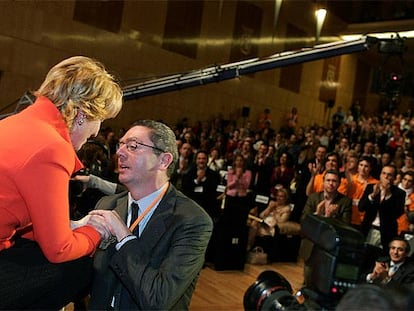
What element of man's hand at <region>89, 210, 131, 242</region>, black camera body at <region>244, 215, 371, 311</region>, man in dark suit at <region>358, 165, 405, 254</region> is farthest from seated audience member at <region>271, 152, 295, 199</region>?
black camera body at <region>244, 215, 371, 311</region>

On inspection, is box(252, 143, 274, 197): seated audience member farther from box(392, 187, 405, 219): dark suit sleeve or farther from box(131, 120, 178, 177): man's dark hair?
box(131, 120, 178, 177): man's dark hair

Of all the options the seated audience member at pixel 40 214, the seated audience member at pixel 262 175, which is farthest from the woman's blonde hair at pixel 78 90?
the seated audience member at pixel 262 175

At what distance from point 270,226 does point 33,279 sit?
202 inches

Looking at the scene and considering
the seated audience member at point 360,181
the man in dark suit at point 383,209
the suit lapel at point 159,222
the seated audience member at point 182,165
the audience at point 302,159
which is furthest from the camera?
the seated audience member at point 182,165

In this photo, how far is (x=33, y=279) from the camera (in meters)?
1.20

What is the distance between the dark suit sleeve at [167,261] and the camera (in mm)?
1462

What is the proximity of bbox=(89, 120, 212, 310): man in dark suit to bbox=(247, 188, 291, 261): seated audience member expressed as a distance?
4.44 meters

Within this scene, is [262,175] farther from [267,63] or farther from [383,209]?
[383,209]

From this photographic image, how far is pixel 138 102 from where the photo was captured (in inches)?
474

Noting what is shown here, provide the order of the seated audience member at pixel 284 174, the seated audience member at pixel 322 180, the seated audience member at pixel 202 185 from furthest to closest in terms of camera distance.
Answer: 1. the seated audience member at pixel 284 174
2. the seated audience member at pixel 202 185
3. the seated audience member at pixel 322 180

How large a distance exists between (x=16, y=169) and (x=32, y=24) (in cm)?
938

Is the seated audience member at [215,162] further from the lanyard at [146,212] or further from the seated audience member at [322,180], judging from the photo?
the lanyard at [146,212]

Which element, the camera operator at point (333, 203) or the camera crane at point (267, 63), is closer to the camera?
the camera operator at point (333, 203)

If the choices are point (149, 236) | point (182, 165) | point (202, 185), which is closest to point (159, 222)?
point (149, 236)
